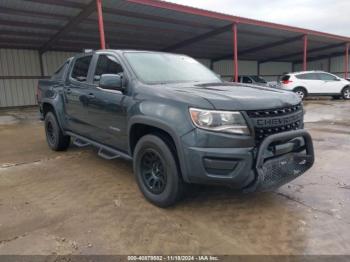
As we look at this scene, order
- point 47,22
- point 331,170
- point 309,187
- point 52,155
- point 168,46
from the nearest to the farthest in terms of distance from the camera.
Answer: point 309,187 → point 331,170 → point 52,155 → point 47,22 → point 168,46

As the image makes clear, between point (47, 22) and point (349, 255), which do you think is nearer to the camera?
point (349, 255)

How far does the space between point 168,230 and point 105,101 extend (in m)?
1.92

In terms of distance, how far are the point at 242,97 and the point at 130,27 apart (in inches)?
502

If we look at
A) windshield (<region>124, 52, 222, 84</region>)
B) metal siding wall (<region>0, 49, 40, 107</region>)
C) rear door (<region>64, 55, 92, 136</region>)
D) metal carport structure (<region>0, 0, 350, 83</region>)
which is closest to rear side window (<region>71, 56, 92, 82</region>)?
rear door (<region>64, 55, 92, 136</region>)

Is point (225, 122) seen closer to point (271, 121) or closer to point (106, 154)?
point (271, 121)

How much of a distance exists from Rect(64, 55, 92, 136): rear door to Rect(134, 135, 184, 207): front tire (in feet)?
4.72

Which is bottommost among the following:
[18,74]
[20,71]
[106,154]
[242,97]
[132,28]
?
[106,154]

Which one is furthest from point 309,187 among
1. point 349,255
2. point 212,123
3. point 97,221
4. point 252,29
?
point 252,29

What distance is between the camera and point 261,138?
9.65 feet

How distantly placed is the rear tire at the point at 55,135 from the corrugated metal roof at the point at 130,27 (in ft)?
20.6

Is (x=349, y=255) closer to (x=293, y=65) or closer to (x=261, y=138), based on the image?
(x=261, y=138)

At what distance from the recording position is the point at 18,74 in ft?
59.8

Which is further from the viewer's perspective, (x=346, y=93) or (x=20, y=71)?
(x=20, y=71)

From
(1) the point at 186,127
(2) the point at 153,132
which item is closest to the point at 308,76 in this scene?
(2) the point at 153,132
